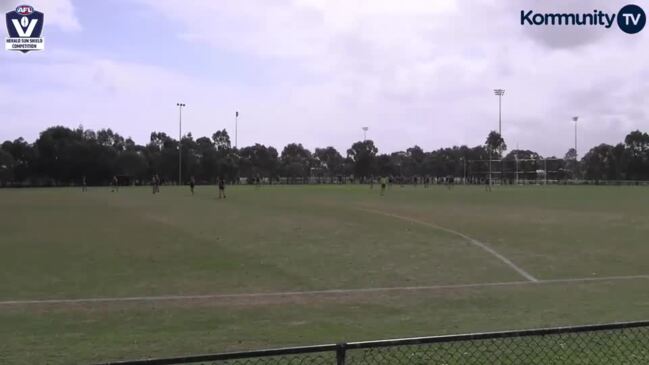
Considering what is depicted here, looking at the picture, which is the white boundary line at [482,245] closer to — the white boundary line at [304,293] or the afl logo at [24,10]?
the white boundary line at [304,293]

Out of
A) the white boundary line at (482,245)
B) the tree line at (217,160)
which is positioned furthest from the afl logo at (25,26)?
the tree line at (217,160)

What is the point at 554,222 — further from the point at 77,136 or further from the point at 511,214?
the point at 77,136

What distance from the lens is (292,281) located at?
14.0 m

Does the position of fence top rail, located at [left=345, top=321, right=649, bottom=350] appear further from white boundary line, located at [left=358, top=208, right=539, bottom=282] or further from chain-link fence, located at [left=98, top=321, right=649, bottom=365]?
white boundary line, located at [left=358, top=208, right=539, bottom=282]

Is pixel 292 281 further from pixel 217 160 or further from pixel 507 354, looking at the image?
pixel 217 160

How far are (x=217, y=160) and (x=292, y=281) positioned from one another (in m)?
130

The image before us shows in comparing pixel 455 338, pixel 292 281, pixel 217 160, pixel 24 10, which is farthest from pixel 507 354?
pixel 217 160

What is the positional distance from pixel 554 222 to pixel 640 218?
468 cm

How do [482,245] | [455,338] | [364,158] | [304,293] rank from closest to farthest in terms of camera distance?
1. [455,338]
2. [304,293]
3. [482,245]
4. [364,158]

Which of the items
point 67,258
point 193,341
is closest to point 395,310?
point 193,341

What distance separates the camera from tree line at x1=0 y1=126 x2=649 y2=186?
4860 inches

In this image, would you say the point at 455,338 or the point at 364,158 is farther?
the point at 364,158

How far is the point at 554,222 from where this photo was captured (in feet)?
84.5

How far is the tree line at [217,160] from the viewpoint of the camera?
405 ft
